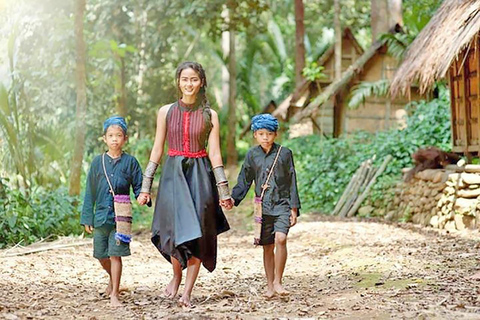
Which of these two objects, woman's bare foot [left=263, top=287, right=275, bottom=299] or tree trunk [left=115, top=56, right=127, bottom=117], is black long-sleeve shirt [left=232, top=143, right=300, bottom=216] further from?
tree trunk [left=115, top=56, right=127, bottom=117]

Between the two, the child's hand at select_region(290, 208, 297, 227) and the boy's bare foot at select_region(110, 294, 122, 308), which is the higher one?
the child's hand at select_region(290, 208, 297, 227)

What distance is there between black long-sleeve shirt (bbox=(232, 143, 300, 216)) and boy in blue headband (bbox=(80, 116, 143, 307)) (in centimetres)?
89

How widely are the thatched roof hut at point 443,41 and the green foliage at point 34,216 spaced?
5799mm

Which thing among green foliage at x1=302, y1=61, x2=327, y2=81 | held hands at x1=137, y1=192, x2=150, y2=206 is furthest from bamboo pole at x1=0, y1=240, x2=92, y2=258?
green foliage at x1=302, y1=61, x2=327, y2=81

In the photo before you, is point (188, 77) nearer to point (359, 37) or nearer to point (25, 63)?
point (25, 63)

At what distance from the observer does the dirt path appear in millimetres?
5230

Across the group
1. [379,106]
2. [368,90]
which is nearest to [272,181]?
[368,90]

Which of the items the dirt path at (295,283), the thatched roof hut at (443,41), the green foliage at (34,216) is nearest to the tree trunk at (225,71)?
the thatched roof hut at (443,41)

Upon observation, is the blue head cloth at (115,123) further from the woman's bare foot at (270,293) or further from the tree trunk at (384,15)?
the tree trunk at (384,15)

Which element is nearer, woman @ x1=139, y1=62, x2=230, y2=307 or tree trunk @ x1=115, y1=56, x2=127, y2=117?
woman @ x1=139, y1=62, x2=230, y2=307

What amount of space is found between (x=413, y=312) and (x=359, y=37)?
32312mm

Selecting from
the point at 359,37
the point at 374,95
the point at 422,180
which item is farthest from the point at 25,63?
the point at 359,37

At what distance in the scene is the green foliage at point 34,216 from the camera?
30.7ft

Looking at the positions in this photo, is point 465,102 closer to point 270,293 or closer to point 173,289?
point 270,293
